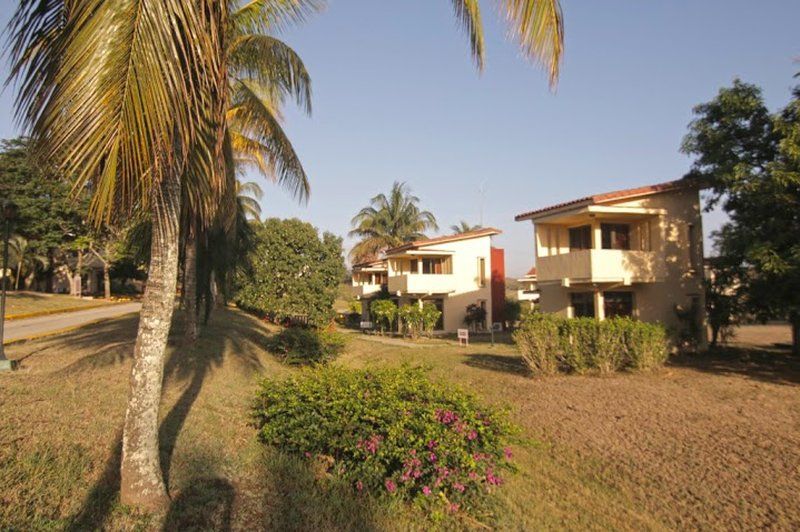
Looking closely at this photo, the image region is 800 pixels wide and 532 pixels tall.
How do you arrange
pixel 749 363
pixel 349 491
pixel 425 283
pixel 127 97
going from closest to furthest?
pixel 127 97, pixel 349 491, pixel 749 363, pixel 425 283

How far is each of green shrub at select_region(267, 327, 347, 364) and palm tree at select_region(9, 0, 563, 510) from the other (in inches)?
380

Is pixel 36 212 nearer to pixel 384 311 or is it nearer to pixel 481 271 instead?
pixel 384 311

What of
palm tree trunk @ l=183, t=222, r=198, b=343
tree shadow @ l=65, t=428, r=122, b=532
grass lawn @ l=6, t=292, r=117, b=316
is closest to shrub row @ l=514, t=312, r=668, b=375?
palm tree trunk @ l=183, t=222, r=198, b=343

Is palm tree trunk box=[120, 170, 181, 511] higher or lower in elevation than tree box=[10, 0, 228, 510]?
lower

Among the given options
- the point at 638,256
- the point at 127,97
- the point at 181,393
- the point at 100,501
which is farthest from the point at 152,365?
the point at 638,256

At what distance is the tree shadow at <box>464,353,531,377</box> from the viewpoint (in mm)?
15094

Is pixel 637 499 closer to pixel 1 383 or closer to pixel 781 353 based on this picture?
pixel 1 383

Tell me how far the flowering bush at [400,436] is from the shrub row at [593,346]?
8.10m

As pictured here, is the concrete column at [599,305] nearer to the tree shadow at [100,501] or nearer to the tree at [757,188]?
the tree at [757,188]

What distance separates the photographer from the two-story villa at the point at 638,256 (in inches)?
695

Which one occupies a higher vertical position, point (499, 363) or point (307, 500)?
point (307, 500)

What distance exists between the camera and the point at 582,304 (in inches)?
782

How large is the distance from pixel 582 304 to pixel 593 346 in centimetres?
667

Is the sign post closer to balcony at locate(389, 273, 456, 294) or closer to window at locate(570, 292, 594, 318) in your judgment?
window at locate(570, 292, 594, 318)
